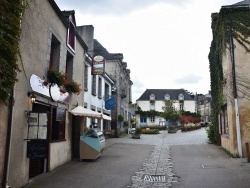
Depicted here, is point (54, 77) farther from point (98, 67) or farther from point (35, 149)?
point (98, 67)

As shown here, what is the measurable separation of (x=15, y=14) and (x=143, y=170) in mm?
6197

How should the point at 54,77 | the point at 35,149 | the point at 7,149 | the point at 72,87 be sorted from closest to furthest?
the point at 7,149 < the point at 35,149 < the point at 54,77 < the point at 72,87

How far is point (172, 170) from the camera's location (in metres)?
8.73

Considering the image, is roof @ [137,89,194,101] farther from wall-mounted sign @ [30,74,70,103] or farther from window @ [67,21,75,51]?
wall-mounted sign @ [30,74,70,103]

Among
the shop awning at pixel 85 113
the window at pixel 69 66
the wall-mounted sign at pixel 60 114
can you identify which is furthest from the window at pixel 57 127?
the window at pixel 69 66

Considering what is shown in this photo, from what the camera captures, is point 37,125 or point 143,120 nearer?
point 37,125

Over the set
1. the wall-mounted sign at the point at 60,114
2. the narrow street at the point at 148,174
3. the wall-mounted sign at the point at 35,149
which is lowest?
the narrow street at the point at 148,174

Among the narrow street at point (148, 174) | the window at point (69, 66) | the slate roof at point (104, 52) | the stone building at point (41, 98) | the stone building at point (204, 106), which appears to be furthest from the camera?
the stone building at point (204, 106)

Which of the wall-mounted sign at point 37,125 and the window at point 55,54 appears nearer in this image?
the wall-mounted sign at point 37,125

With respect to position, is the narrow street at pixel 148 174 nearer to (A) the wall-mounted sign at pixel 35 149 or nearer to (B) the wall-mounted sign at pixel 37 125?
(A) the wall-mounted sign at pixel 35 149

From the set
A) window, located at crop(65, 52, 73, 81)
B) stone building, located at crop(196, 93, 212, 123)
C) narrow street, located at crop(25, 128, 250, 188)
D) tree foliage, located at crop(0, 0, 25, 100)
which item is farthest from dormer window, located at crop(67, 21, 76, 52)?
stone building, located at crop(196, 93, 212, 123)

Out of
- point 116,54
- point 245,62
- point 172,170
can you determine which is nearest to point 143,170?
point 172,170

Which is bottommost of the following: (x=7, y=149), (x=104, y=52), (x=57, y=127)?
(x=7, y=149)

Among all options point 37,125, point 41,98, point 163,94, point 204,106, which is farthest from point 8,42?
point 204,106
